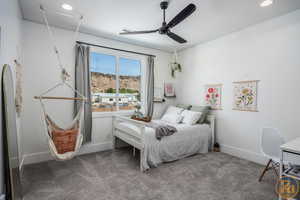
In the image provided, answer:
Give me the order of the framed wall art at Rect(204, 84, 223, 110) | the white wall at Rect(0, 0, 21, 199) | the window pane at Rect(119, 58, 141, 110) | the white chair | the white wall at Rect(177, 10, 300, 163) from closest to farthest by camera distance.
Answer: the white wall at Rect(0, 0, 21, 199), the white chair, the white wall at Rect(177, 10, 300, 163), the framed wall art at Rect(204, 84, 223, 110), the window pane at Rect(119, 58, 141, 110)

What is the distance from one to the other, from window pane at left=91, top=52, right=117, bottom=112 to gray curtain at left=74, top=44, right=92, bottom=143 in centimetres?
22

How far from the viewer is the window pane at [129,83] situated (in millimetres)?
3847

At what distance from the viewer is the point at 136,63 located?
13.4 ft

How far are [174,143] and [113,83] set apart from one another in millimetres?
2069

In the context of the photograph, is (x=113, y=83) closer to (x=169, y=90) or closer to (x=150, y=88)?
(x=150, y=88)

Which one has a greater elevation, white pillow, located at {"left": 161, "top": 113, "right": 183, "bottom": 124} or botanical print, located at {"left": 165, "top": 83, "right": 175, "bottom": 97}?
botanical print, located at {"left": 165, "top": 83, "right": 175, "bottom": 97}

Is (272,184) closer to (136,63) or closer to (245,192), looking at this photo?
(245,192)

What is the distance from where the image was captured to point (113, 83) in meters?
3.72

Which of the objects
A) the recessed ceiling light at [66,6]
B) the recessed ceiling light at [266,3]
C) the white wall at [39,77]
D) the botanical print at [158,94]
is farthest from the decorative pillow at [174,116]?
the recessed ceiling light at [66,6]

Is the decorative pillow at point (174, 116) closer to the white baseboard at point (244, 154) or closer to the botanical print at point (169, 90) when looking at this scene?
the botanical print at point (169, 90)

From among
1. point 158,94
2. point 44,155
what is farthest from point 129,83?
point 44,155

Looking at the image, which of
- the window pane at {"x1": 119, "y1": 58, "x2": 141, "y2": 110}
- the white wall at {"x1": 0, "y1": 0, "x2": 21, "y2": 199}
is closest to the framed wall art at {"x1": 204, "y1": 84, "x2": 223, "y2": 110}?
the window pane at {"x1": 119, "y1": 58, "x2": 141, "y2": 110}

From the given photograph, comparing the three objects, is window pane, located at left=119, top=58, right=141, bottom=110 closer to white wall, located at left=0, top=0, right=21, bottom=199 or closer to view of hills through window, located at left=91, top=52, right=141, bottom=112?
view of hills through window, located at left=91, top=52, right=141, bottom=112

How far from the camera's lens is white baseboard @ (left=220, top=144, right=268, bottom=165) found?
2.80 metres
